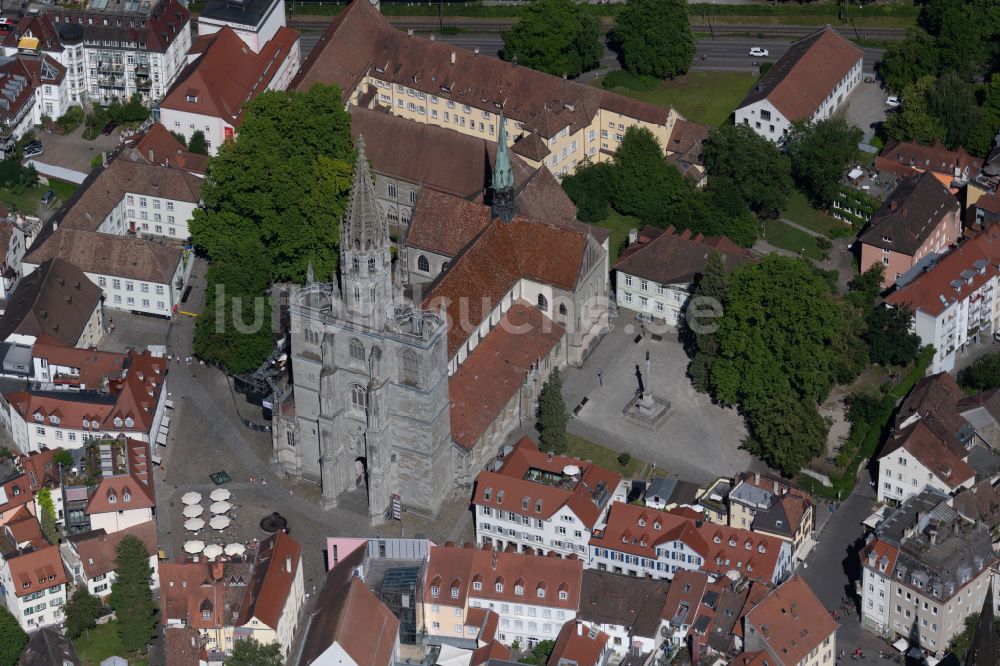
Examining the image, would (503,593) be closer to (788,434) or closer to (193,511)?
(193,511)

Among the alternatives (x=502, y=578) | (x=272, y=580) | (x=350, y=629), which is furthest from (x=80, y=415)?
(x=502, y=578)

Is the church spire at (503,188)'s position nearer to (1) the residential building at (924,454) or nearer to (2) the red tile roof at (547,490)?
(2) the red tile roof at (547,490)

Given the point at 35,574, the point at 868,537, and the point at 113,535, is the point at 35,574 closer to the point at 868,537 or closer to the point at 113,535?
A: the point at 113,535

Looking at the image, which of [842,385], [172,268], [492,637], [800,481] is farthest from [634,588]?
[172,268]

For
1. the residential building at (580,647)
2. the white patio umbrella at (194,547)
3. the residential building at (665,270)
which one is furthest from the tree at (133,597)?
the residential building at (665,270)

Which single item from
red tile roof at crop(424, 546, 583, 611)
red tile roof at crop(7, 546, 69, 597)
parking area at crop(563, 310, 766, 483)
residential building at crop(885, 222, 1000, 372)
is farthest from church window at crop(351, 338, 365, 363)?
residential building at crop(885, 222, 1000, 372)

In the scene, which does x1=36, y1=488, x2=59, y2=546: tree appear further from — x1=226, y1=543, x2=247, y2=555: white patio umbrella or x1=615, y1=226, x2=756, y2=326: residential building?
x1=615, y1=226, x2=756, y2=326: residential building
